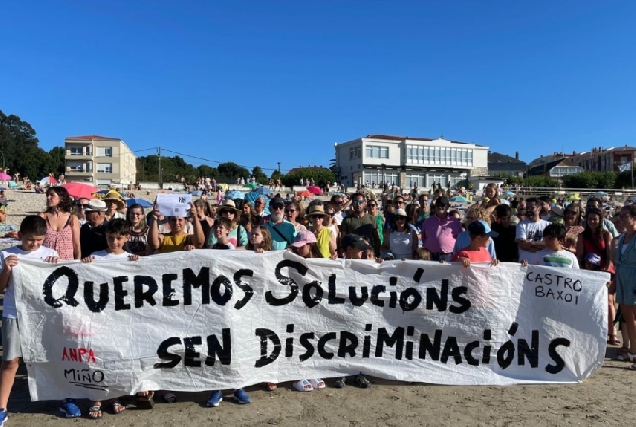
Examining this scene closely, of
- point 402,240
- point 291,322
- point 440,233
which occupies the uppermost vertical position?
point 440,233

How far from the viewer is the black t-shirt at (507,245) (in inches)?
239

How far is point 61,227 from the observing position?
15.7 feet

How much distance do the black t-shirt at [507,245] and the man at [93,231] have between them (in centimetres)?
496

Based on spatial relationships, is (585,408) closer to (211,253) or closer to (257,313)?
(257,313)

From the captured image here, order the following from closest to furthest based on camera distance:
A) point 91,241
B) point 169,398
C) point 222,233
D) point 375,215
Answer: point 169,398
point 222,233
point 91,241
point 375,215

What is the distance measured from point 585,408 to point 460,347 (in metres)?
1.18

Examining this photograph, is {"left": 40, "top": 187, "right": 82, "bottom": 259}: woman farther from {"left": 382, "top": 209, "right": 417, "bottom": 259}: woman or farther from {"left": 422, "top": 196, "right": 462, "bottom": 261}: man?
{"left": 422, "top": 196, "right": 462, "bottom": 261}: man

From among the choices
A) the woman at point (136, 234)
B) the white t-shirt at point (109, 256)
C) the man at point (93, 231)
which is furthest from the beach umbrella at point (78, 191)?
the white t-shirt at point (109, 256)

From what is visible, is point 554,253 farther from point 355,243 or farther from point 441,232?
point 355,243

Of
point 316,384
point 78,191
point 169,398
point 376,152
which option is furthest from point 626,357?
point 376,152

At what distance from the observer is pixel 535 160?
132 meters

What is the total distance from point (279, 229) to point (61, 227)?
7.88ft

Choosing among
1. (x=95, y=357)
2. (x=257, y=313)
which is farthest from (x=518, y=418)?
(x=95, y=357)

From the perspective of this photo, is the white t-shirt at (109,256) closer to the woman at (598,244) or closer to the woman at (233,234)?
the woman at (233,234)
